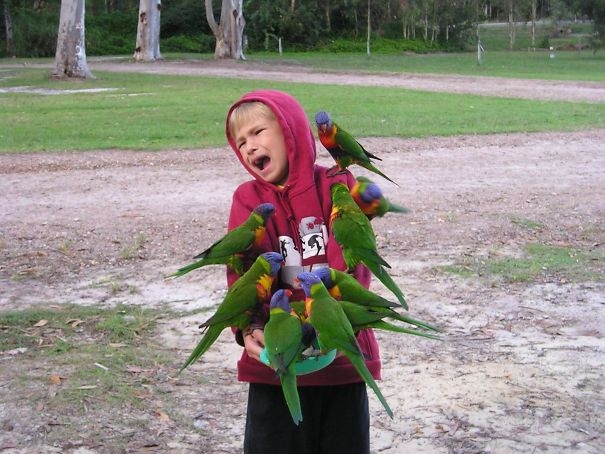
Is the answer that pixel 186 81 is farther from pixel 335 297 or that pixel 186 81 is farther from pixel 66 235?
pixel 335 297

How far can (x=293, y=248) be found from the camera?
2.60m

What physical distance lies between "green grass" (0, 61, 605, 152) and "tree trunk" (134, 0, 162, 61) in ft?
44.4

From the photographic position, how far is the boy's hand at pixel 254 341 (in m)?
2.40

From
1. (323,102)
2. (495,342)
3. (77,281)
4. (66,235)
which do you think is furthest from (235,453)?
(323,102)

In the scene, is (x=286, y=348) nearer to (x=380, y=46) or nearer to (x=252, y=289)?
(x=252, y=289)

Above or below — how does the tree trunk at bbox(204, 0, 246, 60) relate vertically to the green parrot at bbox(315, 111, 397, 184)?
above

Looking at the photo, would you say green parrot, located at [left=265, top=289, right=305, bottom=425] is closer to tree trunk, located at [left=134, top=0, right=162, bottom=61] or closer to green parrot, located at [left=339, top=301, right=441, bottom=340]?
green parrot, located at [left=339, top=301, right=441, bottom=340]

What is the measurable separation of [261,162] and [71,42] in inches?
930

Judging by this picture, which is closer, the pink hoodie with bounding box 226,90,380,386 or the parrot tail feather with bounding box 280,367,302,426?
the parrot tail feather with bounding box 280,367,302,426

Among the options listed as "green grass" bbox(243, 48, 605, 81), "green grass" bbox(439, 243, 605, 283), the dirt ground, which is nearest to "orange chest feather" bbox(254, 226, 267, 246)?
the dirt ground

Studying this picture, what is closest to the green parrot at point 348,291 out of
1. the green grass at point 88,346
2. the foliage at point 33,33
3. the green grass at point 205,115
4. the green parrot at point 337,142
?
the green parrot at point 337,142

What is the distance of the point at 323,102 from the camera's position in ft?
57.0

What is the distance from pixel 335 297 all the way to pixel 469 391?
2058 millimetres

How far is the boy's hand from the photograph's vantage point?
2.40 m
